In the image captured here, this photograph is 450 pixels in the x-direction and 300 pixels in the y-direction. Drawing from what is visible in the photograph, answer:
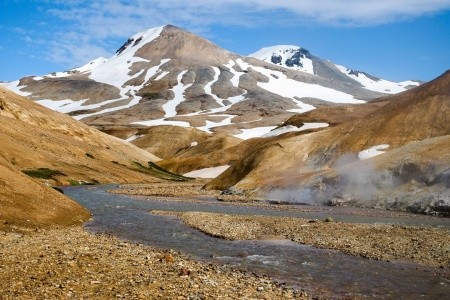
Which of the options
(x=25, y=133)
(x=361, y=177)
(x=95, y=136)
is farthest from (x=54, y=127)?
(x=361, y=177)

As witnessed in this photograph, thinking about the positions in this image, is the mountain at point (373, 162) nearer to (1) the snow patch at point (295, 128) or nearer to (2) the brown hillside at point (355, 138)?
(2) the brown hillside at point (355, 138)

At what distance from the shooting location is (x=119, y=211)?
48031 millimetres

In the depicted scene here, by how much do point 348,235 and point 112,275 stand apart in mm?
20765

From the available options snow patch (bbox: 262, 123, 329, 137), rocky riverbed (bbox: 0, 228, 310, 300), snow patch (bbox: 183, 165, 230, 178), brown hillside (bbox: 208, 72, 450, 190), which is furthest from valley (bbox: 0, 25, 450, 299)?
snow patch (bbox: 183, 165, 230, 178)

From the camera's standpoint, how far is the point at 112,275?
20.3 metres

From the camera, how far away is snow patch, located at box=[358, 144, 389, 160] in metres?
79.6

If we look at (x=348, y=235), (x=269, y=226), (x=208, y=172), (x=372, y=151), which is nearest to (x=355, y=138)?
(x=372, y=151)

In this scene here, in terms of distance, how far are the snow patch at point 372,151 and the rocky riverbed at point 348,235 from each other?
1520 inches

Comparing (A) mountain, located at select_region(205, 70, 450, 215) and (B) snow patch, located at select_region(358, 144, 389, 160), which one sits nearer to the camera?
(A) mountain, located at select_region(205, 70, 450, 215)

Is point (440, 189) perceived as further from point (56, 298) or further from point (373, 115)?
point (56, 298)

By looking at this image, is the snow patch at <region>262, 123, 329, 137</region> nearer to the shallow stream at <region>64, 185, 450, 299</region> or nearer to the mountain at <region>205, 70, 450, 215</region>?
the mountain at <region>205, 70, 450, 215</region>

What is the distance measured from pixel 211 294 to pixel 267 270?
6.21 metres

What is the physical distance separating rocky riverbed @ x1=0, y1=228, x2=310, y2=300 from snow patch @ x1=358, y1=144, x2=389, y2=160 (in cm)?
5995

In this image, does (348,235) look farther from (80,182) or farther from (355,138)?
(80,182)
